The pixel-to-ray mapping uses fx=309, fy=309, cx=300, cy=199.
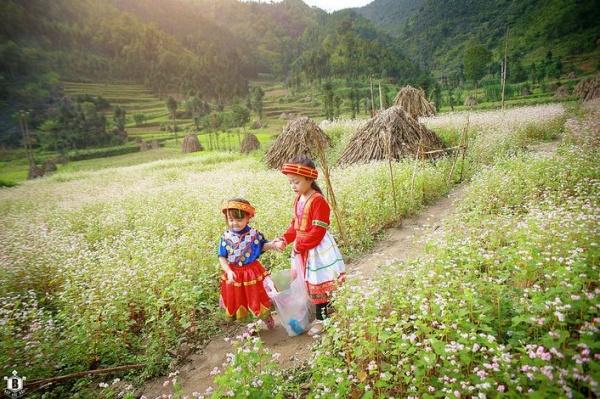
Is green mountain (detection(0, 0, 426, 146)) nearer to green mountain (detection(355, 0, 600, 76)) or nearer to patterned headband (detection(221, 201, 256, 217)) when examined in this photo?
green mountain (detection(355, 0, 600, 76))

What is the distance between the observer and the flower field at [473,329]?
1879 mm

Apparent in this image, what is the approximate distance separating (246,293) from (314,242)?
1.11 m

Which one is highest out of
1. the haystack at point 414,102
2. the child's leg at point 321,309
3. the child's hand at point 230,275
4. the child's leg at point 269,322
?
the haystack at point 414,102

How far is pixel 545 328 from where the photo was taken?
2.35m

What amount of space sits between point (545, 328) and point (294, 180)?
255 cm

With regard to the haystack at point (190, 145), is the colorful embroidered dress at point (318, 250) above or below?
below

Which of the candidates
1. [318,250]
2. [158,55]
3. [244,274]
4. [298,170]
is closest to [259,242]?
[244,274]

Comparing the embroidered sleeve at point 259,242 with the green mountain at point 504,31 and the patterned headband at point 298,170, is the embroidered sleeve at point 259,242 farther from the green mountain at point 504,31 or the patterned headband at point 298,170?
the green mountain at point 504,31

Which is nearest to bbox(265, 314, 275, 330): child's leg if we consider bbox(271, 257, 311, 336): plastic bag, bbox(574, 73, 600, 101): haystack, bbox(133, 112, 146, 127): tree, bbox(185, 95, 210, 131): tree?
bbox(271, 257, 311, 336): plastic bag

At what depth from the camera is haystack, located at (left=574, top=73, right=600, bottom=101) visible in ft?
79.7

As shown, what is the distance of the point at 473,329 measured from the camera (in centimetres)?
222

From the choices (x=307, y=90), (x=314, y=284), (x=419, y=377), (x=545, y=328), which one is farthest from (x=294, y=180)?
(x=307, y=90)

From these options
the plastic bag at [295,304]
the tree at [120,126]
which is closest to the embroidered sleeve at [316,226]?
the plastic bag at [295,304]

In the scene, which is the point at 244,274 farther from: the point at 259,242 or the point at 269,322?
the point at 269,322
